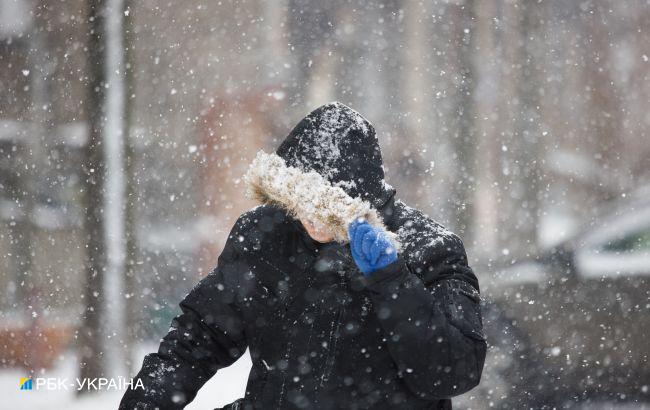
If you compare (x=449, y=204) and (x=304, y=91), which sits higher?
(x=304, y=91)

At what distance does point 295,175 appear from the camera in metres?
1.66

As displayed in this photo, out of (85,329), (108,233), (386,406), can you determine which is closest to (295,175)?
(386,406)

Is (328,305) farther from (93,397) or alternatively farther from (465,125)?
(93,397)

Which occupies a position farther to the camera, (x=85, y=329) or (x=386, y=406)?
(x=85, y=329)

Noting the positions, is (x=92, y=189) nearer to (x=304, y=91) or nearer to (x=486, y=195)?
(x=304, y=91)

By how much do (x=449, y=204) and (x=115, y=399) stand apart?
97.3 inches

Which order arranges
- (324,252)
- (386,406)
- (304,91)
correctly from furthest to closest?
(304,91) → (324,252) → (386,406)

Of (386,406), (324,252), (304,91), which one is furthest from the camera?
(304,91)

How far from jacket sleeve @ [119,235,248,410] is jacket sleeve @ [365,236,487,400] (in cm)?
50

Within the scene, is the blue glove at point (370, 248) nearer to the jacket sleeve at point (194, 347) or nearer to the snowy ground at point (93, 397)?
the jacket sleeve at point (194, 347)

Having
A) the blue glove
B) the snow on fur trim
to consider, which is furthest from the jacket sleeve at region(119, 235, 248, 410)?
the blue glove

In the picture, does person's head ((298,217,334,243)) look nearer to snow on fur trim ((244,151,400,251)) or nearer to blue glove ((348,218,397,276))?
snow on fur trim ((244,151,400,251))

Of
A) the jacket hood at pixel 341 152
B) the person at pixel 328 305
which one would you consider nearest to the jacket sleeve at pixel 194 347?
the person at pixel 328 305

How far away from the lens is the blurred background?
389 cm
